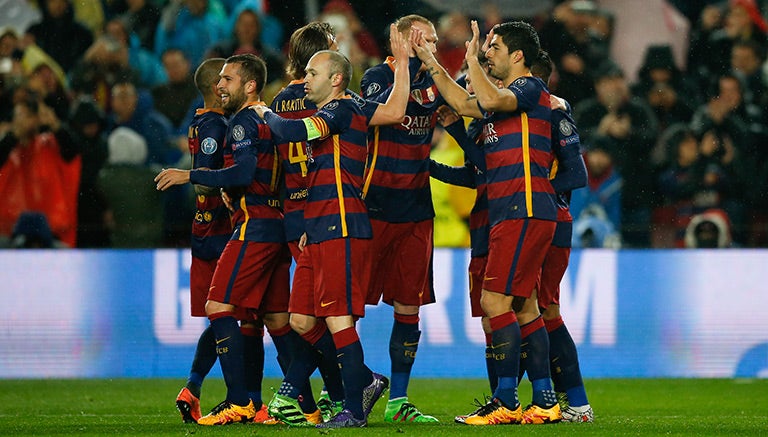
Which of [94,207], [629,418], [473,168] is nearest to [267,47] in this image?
[94,207]

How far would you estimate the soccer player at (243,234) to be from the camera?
6711 mm

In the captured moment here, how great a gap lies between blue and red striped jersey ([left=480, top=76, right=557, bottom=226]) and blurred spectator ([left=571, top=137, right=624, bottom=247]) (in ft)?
13.7

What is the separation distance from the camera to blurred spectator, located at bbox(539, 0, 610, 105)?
11.4m

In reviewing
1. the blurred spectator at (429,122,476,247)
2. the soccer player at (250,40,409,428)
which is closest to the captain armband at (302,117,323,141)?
the soccer player at (250,40,409,428)

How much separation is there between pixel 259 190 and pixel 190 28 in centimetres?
498

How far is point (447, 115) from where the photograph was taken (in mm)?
7254

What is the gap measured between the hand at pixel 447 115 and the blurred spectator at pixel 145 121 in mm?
4313

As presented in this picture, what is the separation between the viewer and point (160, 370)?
10391 millimetres

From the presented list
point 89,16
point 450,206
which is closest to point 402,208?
point 450,206

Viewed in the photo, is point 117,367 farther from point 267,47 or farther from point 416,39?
point 416,39

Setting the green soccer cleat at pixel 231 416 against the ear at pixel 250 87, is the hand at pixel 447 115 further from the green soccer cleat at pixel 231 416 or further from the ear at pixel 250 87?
the green soccer cleat at pixel 231 416

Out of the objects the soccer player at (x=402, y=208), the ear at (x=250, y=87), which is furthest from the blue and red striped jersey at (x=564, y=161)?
the ear at (x=250, y=87)

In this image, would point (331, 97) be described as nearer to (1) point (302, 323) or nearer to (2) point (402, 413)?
(1) point (302, 323)

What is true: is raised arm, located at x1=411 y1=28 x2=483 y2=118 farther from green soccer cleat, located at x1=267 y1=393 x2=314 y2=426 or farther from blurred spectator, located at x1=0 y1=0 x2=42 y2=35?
blurred spectator, located at x1=0 y1=0 x2=42 y2=35
